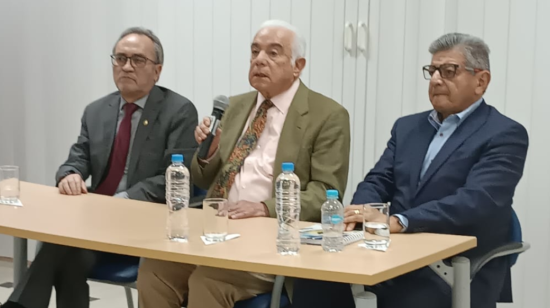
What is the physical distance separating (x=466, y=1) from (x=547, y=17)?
42cm

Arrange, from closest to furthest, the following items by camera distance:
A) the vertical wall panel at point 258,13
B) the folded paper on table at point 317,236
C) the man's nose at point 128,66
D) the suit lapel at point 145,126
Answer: the folded paper on table at point 317,236 < the suit lapel at point 145,126 < the man's nose at point 128,66 < the vertical wall panel at point 258,13

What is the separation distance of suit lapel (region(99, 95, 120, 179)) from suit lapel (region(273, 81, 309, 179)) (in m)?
0.92

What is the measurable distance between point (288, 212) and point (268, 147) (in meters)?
0.82

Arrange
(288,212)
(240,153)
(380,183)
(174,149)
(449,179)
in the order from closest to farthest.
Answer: (288,212) → (449,179) → (380,183) → (240,153) → (174,149)

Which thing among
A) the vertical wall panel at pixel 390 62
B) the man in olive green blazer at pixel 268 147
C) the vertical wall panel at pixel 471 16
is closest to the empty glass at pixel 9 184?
the man in olive green blazer at pixel 268 147

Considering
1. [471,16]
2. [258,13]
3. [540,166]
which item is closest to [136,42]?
[258,13]

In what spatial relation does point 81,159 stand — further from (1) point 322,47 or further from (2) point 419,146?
(2) point 419,146

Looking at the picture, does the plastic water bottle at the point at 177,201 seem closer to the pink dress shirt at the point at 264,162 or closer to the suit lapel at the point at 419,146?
the pink dress shirt at the point at 264,162

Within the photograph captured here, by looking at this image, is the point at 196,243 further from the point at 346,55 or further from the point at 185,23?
the point at 185,23

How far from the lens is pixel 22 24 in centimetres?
523

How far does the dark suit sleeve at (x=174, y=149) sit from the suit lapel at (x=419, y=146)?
3.38 ft

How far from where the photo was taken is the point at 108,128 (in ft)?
11.5

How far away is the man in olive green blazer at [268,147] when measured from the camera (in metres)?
2.75

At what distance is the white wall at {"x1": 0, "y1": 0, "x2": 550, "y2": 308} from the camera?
3619 millimetres
